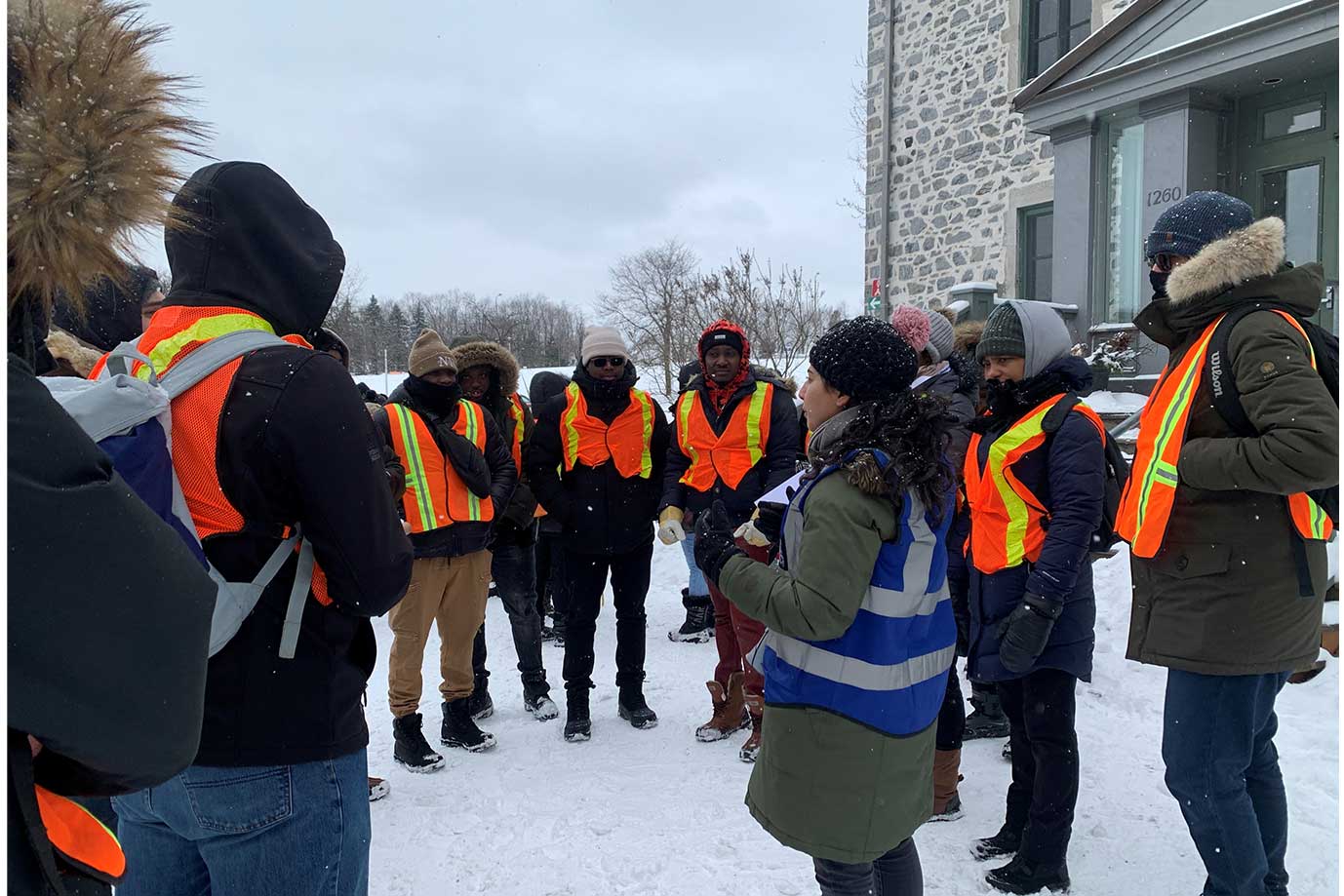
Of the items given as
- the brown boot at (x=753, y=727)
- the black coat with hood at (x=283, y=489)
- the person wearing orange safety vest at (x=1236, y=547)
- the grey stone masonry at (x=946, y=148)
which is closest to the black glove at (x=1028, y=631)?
the person wearing orange safety vest at (x=1236, y=547)

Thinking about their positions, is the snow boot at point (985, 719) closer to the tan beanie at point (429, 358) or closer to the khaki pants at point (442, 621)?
the khaki pants at point (442, 621)

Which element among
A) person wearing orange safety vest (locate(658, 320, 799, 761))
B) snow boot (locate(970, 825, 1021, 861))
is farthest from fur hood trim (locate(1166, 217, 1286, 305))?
person wearing orange safety vest (locate(658, 320, 799, 761))

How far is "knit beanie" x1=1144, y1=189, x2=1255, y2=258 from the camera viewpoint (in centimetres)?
248

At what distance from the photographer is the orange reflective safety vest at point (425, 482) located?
12.9 feet

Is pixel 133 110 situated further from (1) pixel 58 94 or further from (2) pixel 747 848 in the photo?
(2) pixel 747 848

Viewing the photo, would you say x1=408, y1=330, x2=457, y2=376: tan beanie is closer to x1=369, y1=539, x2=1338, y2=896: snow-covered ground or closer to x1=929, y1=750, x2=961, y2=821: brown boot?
x1=369, y1=539, x2=1338, y2=896: snow-covered ground

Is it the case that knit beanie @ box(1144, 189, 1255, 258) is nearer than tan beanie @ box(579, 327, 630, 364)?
Yes

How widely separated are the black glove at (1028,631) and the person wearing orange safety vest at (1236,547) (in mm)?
286

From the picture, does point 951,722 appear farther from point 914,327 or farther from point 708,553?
point 914,327

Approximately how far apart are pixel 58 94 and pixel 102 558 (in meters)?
0.55

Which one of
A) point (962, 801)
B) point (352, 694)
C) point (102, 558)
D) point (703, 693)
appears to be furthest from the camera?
point (703, 693)

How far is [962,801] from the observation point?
11.7ft

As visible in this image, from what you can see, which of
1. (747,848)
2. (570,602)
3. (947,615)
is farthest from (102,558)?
(570,602)

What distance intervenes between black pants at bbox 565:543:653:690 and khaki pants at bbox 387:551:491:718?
452 millimetres
